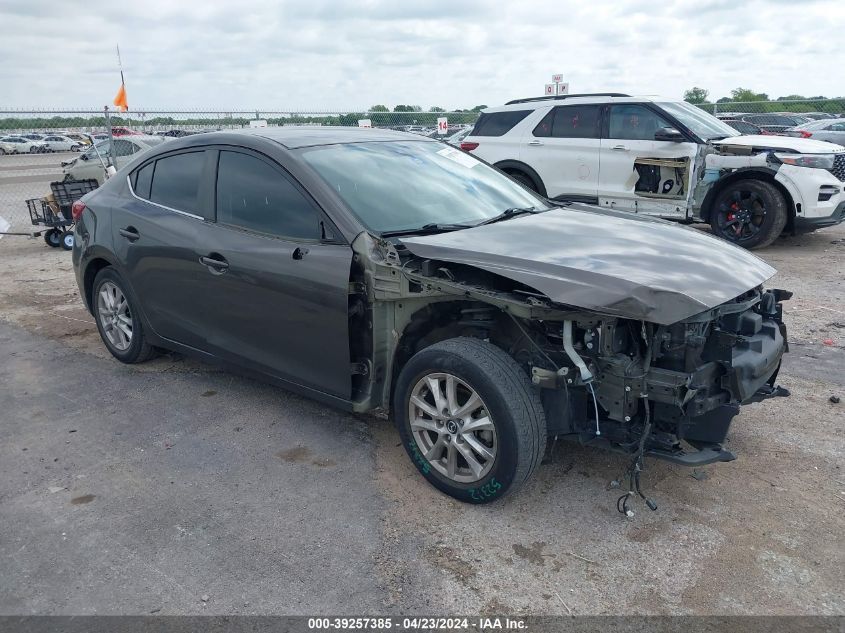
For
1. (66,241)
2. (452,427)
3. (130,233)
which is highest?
(130,233)

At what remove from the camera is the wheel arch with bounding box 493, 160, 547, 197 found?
10.4 meters

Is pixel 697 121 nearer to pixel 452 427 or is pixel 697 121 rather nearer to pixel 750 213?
pixel 750 213

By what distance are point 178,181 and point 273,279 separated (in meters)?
1.30

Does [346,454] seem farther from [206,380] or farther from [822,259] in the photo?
[822,259]

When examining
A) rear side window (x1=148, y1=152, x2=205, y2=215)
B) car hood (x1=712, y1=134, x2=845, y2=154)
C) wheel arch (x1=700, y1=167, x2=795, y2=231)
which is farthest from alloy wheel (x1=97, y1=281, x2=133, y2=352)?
car hood (x1=712, y1=134, x2=845, y2=154)

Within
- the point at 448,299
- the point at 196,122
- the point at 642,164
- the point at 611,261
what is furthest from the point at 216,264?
Answer: the point at 196,122

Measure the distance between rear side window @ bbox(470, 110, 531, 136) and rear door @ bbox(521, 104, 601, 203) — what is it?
395 millimetres

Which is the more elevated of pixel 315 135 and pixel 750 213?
pixel 315 135

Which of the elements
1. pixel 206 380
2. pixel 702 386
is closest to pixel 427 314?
pixel 702 386

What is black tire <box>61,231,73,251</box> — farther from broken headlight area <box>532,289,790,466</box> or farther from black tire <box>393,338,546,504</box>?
broken headlight area <box>532,289,790,466</box>

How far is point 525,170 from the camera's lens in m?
10.5

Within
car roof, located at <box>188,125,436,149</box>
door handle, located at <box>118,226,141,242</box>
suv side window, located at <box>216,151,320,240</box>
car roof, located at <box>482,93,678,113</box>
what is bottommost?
door handle, located at <box>118,226,141,242</box>

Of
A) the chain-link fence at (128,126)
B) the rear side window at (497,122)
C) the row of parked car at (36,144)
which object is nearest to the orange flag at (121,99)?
the chain-link fence at (128,126)

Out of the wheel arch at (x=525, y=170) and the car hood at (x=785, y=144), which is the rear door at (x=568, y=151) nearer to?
the wheel arch at (x=525, y=170)
